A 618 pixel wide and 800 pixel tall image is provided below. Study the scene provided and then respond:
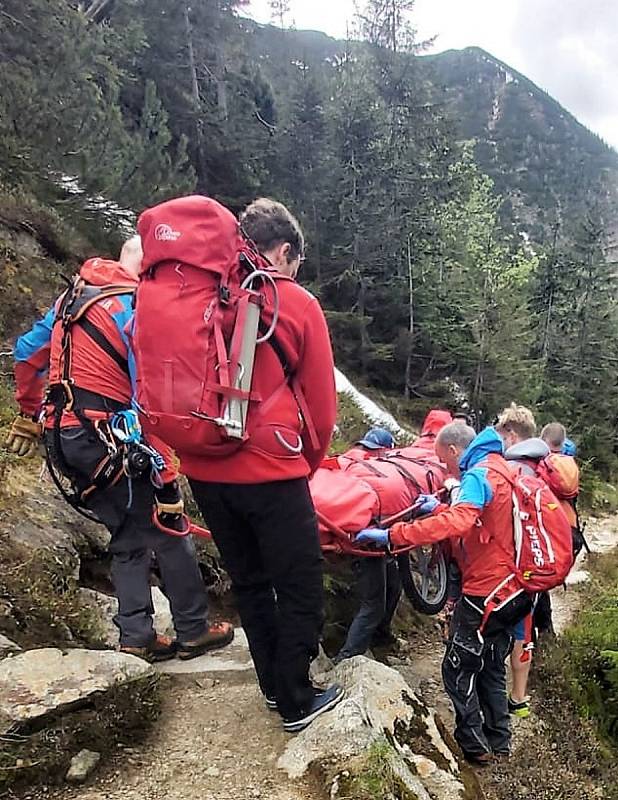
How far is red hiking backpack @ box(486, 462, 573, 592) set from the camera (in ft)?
14.8

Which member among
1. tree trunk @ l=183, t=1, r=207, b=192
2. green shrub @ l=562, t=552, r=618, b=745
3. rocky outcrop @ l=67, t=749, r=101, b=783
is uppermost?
tree trunk @ l=183, t=1, r=207, b=192

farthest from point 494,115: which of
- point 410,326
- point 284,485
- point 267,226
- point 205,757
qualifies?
point 205,757

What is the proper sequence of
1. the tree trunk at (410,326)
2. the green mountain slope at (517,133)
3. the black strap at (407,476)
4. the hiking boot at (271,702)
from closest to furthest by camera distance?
the hiking boot at (271,702), the black strap at (407,476), the tree trunk at (410,326), the green mountain slope at (517,133)

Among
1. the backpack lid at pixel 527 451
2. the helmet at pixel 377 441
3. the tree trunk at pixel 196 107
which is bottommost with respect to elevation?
the helmet at pixel 377 441

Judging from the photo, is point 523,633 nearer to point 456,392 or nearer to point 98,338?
→ point 98,338

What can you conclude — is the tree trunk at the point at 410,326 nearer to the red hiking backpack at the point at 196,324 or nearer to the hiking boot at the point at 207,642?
the hiking boot at the point at 207,642

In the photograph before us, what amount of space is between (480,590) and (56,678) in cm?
250

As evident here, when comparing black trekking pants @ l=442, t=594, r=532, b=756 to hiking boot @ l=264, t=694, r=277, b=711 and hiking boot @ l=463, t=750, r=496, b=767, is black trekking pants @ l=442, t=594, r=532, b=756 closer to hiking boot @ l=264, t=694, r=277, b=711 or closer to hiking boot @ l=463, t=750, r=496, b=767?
hiking boot @ l=463, t=750, r=496, b=767

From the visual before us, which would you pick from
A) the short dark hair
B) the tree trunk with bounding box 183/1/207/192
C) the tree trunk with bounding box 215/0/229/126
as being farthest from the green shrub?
the tree trunk with bounding box 215/0/229/126

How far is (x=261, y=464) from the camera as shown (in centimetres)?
292

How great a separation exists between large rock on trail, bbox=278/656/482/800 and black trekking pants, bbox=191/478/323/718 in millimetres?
215

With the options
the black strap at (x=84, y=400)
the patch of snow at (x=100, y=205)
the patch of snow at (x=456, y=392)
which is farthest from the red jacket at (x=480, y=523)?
the patch of snow at (x=456, y=392)

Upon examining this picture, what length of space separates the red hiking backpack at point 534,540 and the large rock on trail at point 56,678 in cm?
230

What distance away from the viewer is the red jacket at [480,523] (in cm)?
421
